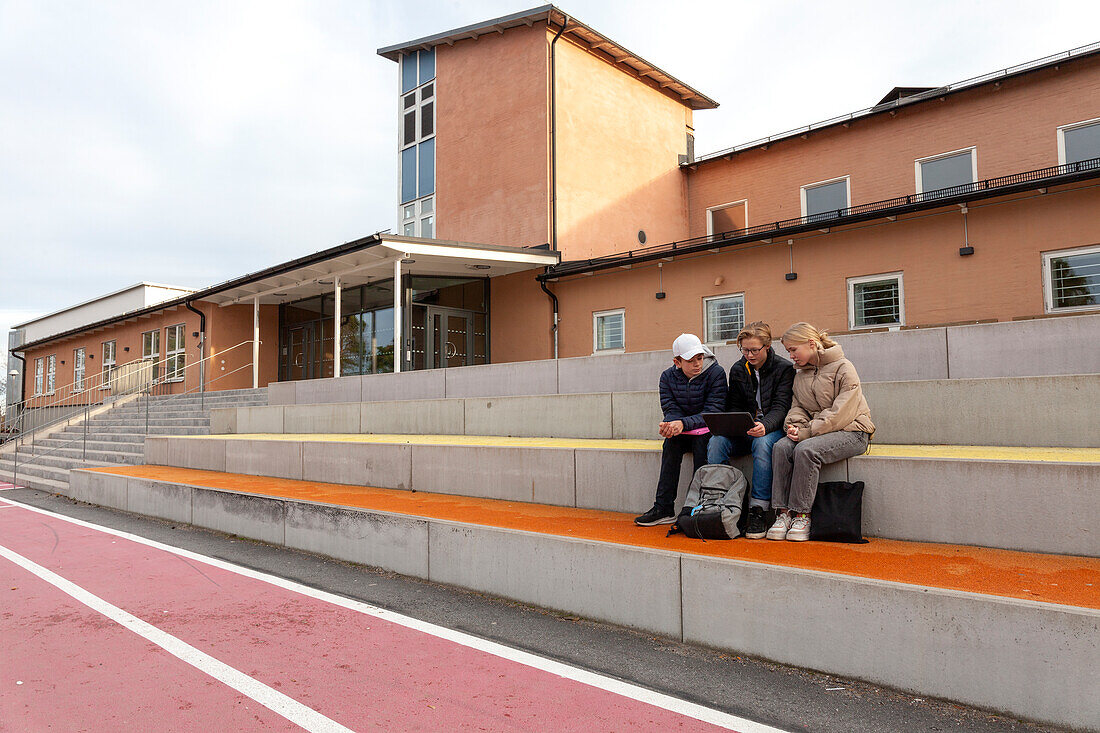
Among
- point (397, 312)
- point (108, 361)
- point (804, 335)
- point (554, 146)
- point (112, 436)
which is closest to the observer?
point (804, 335)

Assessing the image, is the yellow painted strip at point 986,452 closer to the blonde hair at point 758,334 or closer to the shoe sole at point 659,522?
the blonde hair at point 758,334

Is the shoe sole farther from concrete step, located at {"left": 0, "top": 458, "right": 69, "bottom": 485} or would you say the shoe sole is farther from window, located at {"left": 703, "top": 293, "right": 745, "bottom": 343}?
concrete step, located at {"left": 0, "top": 458, "right": 69, "bottom": 485}

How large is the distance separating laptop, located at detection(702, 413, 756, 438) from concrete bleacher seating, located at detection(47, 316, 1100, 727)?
25.0 inches

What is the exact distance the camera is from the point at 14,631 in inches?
180

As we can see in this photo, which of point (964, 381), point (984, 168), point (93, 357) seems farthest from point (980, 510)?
point (93, 357)

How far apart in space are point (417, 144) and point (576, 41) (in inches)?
217

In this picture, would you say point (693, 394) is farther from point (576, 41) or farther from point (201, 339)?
point (201, 339)

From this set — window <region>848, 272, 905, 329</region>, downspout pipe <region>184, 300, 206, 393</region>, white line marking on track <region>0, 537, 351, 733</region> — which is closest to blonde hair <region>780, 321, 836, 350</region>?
white line marking on track <region>0, 537, 351, 733</region>

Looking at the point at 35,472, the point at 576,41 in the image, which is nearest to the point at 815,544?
the point at 35,472

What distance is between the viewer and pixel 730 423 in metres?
5.06

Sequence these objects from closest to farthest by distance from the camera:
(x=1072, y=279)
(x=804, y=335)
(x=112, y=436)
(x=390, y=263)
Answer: (x=804, y=335) < (x=1072, y=279) < (x=390, y=263) < (x=112, y=436)

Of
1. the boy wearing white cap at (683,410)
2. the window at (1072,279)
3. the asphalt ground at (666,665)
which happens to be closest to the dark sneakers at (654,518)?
the boy wearing white cap at (683,410)

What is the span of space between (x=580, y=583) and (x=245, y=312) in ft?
70.0

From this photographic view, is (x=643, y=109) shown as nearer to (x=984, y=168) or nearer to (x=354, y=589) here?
(x=984, y=168)
